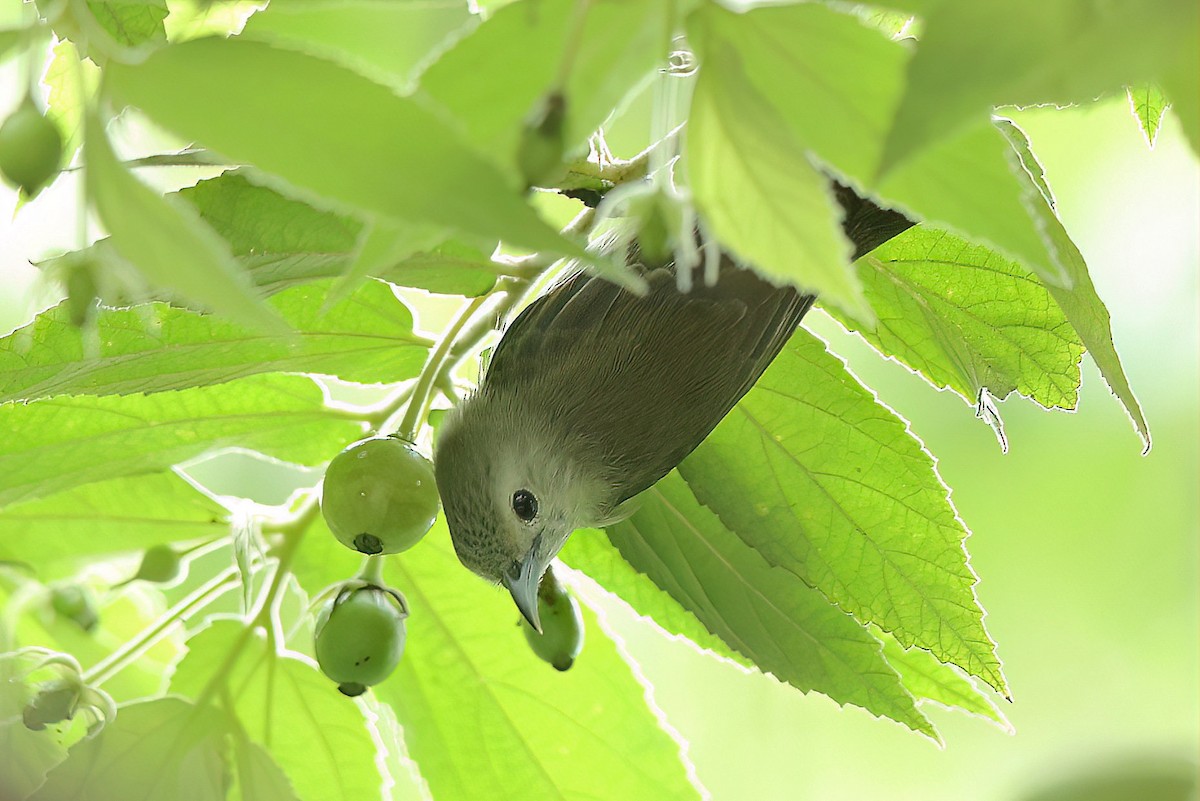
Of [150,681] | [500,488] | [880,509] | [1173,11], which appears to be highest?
[150,681]

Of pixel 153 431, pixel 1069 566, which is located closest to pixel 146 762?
Result: pixel 153 431

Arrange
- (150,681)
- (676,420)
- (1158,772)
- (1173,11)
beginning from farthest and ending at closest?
(1158,772) → (150,681) → (676,420) → (1173,11)

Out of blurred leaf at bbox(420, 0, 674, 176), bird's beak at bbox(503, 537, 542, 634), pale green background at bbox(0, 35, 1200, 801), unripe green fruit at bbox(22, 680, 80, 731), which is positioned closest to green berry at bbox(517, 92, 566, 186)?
blurred leaf at bbox(420, 0, 674, 176)

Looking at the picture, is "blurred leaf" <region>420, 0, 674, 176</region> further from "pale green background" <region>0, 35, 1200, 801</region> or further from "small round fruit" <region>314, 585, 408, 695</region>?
"pale green background" <region>0, 35, 1200, 801</region>

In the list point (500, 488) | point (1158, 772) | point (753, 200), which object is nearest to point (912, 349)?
point (500, 488)

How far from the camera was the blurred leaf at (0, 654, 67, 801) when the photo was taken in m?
0.62

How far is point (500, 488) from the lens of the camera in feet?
2.03

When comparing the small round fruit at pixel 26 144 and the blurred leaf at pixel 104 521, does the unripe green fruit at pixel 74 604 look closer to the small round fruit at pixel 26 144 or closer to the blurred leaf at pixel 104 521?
the blurred leaf at pixel 104 521

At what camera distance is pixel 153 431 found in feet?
1.98

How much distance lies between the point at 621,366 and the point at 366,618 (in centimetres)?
16

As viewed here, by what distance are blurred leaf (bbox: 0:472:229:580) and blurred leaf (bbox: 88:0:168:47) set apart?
27 cm

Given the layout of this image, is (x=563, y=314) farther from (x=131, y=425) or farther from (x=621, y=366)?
(x=131, y=425)

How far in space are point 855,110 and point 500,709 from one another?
48 centimetres

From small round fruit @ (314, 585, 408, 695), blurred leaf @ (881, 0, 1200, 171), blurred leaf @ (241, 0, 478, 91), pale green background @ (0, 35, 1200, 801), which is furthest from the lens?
pale green background @ (0, 35, 1200, 801)
